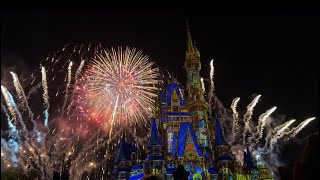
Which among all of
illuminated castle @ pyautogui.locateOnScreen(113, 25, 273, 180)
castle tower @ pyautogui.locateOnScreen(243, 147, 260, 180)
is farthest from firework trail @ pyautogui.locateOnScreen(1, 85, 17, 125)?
castle tower @ pyautogui.locateOnScreen(243, 147, 260, 180)

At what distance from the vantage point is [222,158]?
49.9 meters

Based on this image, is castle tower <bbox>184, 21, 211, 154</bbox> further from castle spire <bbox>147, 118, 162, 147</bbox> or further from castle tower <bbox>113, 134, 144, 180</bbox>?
castle tower <bbox>113, 134, 144, 180</bbox>

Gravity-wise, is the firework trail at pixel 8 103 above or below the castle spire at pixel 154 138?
above

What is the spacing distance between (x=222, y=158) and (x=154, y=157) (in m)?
10.4

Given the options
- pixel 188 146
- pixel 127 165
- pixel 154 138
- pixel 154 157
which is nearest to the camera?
pixel 154 157

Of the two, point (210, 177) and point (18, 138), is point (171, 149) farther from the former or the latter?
point (18, 138)

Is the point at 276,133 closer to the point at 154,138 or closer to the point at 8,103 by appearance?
the point at 154,138

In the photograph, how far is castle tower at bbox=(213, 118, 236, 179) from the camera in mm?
49188

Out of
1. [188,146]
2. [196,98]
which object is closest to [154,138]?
[188,146]

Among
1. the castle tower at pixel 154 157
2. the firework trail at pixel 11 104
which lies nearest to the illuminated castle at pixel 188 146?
the castle tower at pixel 154 157

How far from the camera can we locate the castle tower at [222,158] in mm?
49188

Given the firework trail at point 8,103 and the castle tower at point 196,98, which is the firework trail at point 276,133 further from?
the firework trail at point 8,103

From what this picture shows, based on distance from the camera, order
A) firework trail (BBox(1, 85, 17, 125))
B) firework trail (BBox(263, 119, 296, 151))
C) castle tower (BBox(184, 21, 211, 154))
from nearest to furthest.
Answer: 1. firework trail (BBox(1, 85, 17, 125))
2. firework trail (BBox(263, 119, 296, 151))
3. castle tower (BBox(184, 21, 211, 154))

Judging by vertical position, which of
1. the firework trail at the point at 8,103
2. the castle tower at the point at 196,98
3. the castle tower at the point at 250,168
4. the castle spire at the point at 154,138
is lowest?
the castle tower at the point at 250,168
